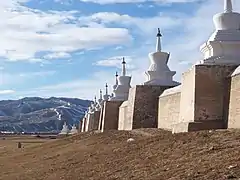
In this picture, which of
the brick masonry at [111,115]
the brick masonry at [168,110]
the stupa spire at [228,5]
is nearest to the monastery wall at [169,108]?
the brick masonry at [168,110]

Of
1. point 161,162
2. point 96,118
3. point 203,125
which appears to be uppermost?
point 203,125

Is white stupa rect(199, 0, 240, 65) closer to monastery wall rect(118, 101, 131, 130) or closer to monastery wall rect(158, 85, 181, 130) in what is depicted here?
monastery wall rect(158, 85, 181, 130)

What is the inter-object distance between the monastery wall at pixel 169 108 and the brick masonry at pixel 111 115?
10755 millimetres

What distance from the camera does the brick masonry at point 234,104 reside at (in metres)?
15.8

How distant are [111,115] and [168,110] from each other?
12933 mm

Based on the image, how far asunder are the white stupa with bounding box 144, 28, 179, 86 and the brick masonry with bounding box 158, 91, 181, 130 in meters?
1.38

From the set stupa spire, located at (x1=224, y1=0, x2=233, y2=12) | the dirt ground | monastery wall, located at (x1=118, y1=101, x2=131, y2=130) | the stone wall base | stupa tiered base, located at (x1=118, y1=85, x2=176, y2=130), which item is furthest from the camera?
monastery wall, located at (x1=118, y1=101, x2=131, y2=130)

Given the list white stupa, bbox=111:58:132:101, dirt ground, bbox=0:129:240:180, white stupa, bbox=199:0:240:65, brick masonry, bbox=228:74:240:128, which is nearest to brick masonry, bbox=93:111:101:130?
white stupa, bbox=111:58:132:101

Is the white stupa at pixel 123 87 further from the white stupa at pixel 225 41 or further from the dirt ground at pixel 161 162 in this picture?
the white stupa at pixel 225 41

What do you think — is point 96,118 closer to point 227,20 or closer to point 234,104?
point 227,20

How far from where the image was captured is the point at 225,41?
57.6 ft

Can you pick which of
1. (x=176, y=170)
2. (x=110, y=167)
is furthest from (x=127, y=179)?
(x=110, y=167)

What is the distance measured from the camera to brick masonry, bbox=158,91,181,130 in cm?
2217

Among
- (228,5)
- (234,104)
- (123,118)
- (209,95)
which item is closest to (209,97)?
(209,95)
